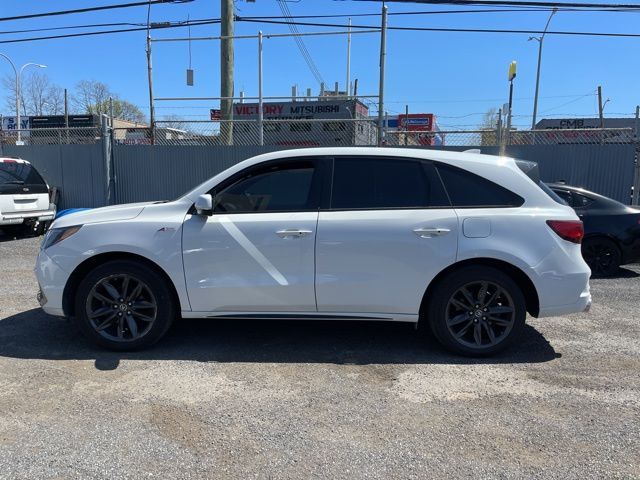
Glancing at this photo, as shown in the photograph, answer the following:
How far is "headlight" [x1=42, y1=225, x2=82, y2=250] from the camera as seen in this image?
449cm

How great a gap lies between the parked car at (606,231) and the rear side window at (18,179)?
1008 centimetres

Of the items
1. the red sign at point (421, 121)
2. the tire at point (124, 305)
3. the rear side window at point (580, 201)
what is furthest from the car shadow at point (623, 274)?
the red sign at point (421, 121)

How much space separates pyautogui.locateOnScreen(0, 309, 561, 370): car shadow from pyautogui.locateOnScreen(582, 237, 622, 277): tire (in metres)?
3.29

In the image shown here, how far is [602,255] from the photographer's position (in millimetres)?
7938

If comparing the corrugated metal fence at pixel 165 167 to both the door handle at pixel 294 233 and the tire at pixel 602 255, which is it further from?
the door handle at pixel 294 233

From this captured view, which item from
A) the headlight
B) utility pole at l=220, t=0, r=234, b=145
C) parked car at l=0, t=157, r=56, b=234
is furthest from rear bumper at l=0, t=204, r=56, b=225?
the headlight

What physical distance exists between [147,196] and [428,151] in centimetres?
1025

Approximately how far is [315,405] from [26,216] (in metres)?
9.72

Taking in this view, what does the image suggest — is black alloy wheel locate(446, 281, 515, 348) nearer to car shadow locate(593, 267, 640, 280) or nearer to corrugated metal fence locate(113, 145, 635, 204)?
car shadow locate(593, 267, 640, 280)

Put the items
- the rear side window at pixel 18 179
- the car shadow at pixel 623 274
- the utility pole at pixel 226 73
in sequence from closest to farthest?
the car shadow at pixel 623 274 < the rear side window at pixel 18 179 < the utility pole at pixel 226 73

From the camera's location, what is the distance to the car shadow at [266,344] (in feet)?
14.7

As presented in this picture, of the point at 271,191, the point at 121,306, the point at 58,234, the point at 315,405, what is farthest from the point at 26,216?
the point at 315,405

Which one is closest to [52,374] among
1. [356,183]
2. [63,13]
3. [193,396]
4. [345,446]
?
[193,396]

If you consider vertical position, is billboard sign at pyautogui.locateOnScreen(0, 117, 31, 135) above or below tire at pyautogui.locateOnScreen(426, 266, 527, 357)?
above
